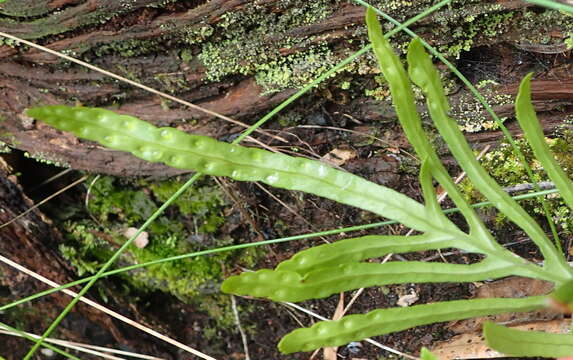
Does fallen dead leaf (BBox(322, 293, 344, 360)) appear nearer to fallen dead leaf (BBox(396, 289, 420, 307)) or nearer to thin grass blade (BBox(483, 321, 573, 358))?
fallen dead leaf (BBox(396, 289, 420, 307))

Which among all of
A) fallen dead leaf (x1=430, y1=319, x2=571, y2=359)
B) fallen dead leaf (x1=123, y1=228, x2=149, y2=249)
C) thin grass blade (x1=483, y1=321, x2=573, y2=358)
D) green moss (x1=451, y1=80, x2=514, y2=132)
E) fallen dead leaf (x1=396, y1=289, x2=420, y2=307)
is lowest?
fallen dead leaf (x1=430, y1=319, x2=571, y2=359)

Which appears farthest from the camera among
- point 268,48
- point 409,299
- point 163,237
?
point 163,237

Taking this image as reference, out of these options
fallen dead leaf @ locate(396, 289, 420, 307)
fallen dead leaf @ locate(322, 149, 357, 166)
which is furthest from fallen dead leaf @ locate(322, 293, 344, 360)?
fallen dead leaf @ locate(322, 149, 357, 166)

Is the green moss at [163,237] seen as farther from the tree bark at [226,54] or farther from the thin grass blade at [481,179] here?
the thin grass blade at [481,179]

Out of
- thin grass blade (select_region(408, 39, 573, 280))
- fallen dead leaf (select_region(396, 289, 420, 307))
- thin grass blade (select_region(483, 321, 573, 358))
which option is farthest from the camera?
fallen dead leaf (select_region(396, 289, 420, 307))

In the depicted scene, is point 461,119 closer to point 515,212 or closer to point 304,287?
point 515,212

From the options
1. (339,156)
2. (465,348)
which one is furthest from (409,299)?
(339,156)

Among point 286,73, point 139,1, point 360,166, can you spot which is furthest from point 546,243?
point 139,1

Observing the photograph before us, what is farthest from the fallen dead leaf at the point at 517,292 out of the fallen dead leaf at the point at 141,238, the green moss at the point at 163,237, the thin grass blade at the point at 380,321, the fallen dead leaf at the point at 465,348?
the fallen dead leaf at the point at 141,238

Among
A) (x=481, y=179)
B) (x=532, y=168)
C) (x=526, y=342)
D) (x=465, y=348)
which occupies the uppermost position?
(x=481, y=179)

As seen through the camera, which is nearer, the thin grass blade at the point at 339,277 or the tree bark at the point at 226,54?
the thin grass blade at the point at 339,277

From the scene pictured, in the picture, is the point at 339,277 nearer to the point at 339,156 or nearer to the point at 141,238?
the point at 339,156
